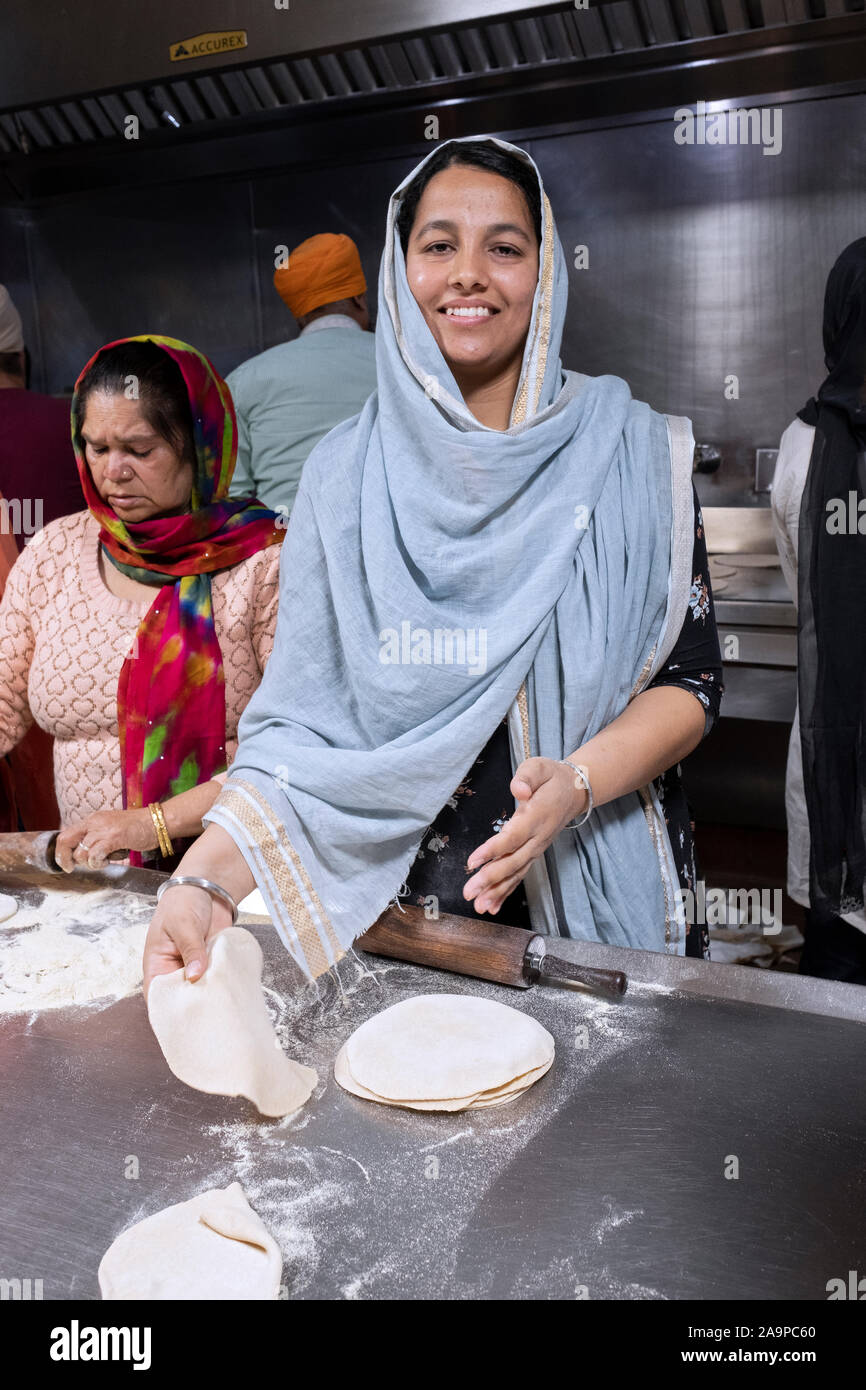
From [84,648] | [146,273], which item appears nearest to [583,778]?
[84,648]

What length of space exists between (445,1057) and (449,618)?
45cm

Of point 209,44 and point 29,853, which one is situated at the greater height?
point 209,44

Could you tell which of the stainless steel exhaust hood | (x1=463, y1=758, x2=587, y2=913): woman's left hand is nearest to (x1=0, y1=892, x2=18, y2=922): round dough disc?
(x1=463, y1=758, x2=587, y2=913): woman's left hand

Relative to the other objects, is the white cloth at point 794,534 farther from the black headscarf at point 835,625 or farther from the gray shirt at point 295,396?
the gray shirt at point 295,396

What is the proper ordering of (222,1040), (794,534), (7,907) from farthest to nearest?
(794,534) → (7,907) → (222,1040)

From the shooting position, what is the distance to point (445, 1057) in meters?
0.98

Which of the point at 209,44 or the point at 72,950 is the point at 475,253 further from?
the point at 209,44

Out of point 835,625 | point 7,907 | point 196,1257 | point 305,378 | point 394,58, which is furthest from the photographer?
point 305,378

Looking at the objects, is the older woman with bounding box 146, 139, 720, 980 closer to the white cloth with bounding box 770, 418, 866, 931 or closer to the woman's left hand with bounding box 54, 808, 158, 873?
the woman's left hand with bounding box 54, 808, 158, 873

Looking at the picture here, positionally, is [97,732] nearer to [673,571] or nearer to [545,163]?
[673,571]

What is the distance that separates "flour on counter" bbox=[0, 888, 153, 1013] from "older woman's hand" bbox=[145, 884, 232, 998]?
20 centimetres

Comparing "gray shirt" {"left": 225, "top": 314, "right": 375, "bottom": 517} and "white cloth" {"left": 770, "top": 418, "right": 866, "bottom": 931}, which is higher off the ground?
"gray shirt" {"left": 225, "top": 314, "right": 375, "bottom": 517}

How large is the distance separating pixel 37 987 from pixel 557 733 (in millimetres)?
625

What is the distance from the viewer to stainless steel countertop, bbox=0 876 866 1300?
78cm
